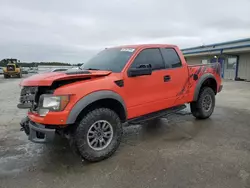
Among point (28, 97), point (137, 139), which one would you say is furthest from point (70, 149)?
point (137, 139)

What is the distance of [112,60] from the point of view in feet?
15.1

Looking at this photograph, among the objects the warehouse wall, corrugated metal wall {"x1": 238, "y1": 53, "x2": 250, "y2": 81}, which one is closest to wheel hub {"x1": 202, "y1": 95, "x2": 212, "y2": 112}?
corrugated metal wall {"x1": 238, "y1": 53, "x2": 250, "y2": 81}

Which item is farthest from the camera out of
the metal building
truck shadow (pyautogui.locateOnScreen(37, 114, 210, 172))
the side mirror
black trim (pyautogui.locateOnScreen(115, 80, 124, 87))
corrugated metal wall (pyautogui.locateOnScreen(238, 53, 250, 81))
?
corrugated metal wall (pyautogui.locateOnScreen(238, 53, 250, 81))

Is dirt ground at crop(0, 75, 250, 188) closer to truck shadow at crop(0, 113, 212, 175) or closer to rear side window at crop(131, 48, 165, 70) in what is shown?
truck shadow at crop(0, 113, 212, 175)

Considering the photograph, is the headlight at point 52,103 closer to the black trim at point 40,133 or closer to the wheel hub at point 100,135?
the black trim at point 40,133

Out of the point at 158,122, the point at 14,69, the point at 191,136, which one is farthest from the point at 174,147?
the point at 14,69

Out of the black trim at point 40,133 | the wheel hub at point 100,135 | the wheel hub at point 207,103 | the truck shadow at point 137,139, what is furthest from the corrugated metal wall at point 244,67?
the black trim at point 40,133

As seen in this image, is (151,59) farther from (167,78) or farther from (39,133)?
(39,133)

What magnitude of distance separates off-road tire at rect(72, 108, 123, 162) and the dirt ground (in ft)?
0.44

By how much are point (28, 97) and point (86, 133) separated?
3.55 ft

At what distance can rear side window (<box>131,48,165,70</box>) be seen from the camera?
4509 millimetres

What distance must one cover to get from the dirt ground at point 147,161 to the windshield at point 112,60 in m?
1.51

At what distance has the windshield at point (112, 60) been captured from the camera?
4.38m

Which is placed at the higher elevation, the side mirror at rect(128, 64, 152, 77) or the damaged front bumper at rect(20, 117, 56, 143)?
the side mirror at rect(128, 64, 152, 77)
